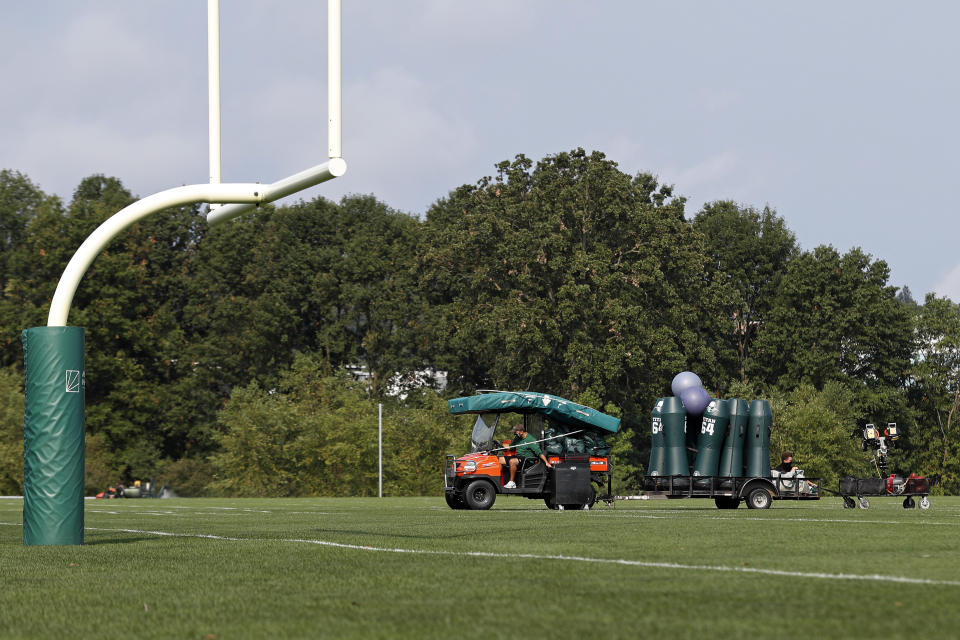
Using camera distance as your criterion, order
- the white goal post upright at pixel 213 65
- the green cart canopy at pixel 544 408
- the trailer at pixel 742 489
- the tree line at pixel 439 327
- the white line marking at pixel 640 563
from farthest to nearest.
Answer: the tree line at pixel 439 327 < the trailer at pixel 742 489 < the green cart canopy at pixel 544 408 < the white goal post upright at pixel 213 65 < the white line marking at pixel 640 563

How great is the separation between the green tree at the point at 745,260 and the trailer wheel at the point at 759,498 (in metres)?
37.3

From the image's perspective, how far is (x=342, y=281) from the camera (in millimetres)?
64812

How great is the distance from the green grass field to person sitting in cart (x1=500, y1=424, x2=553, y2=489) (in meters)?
11.4

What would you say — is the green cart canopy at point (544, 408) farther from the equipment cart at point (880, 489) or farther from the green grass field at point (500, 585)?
the green grass field at point (500, 585)

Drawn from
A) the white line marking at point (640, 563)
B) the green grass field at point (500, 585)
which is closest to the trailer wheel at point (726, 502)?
the green grass field at point (500, 585)

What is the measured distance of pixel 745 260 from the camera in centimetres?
6638

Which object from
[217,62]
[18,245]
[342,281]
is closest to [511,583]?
[217,62]

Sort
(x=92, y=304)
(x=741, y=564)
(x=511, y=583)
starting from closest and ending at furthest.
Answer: (x=511, y=583) → (x=741, y=564) → (x=92, y=304)

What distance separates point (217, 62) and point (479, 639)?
10.4 metres

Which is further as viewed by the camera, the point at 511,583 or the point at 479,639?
the point at 511,583

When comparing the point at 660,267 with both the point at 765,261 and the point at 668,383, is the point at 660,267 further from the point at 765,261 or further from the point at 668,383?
the point at 765,261

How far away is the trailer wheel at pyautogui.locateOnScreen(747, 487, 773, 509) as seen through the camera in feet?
87.7

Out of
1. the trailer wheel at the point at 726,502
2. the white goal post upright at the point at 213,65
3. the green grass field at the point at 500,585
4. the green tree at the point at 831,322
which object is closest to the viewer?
the green grass field at the point at 500,585

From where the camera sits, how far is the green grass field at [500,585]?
258 inches
